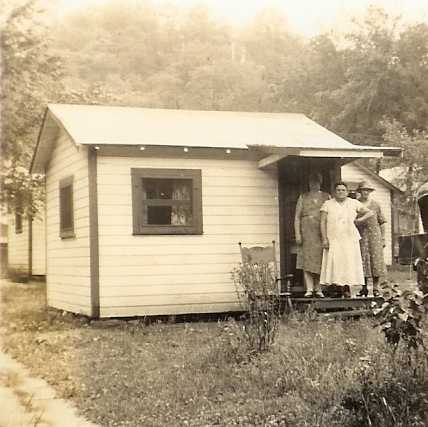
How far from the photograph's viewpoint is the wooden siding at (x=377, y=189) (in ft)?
62.6

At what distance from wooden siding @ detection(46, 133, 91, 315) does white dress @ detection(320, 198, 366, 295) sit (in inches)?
139

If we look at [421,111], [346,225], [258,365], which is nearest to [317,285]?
[346,225]

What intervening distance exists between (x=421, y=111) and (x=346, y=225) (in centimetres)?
1846

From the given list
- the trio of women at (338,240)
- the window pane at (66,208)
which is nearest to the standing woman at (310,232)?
the trio of women at (338,240)

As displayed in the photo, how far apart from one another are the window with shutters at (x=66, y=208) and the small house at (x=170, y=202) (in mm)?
34

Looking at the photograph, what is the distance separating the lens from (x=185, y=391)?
587 centimetres

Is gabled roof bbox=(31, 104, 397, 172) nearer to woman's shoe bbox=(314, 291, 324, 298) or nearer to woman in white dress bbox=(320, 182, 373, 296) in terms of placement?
woman in white dress bbox=(320, 182, 373, 296)

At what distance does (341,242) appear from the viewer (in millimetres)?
10047

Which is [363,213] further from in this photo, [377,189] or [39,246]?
[39,246]

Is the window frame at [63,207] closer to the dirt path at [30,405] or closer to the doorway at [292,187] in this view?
the doorway at [292,187]

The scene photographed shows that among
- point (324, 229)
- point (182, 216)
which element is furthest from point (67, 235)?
point (324, 229)

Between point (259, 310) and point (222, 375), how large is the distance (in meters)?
1.01

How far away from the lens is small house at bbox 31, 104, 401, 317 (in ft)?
33.7

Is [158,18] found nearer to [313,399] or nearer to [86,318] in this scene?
[86,318]
